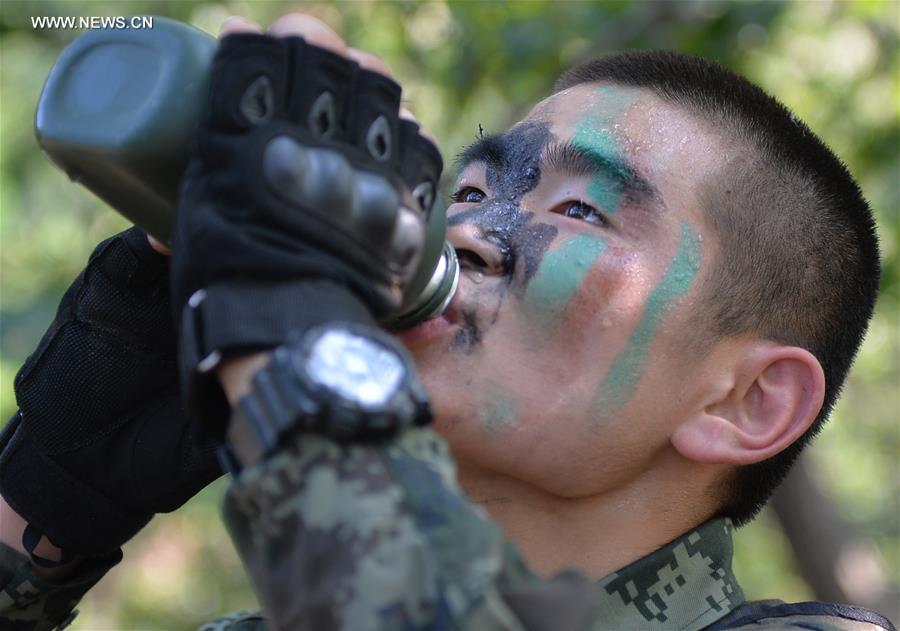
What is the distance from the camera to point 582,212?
236 cm

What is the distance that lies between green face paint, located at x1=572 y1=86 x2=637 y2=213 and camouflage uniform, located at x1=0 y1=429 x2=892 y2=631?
944 millimetres

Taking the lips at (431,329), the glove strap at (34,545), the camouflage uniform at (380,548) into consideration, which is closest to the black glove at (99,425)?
the glove strap at (34,545)

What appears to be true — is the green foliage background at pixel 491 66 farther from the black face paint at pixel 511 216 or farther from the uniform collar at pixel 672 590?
the uniform collar at pixel 672 590

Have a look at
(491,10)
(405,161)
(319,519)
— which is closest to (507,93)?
(491,10)

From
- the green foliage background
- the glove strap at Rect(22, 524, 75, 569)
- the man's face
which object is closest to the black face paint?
the man's face

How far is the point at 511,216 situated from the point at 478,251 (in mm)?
128

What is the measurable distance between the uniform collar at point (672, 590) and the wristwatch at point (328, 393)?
2.99ft

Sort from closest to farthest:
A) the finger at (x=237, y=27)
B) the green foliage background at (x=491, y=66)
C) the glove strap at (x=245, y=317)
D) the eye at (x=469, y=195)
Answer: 1. the glove strap at (x=245, y=317)
2. the finger at (x=237, y=27)
3. the eye at (x=469, y=195)
4. the green foliage background at (x=491, y=66)

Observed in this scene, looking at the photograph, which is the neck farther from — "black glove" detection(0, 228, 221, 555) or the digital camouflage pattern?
the digital camouflage pattern

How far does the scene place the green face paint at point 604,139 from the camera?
2355 mm

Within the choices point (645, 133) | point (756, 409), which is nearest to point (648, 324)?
point (756, 409)

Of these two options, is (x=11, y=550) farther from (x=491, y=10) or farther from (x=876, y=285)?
(x=491, y=10)

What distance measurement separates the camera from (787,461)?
8.89 feet

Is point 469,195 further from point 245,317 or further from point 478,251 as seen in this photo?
point 245,317
